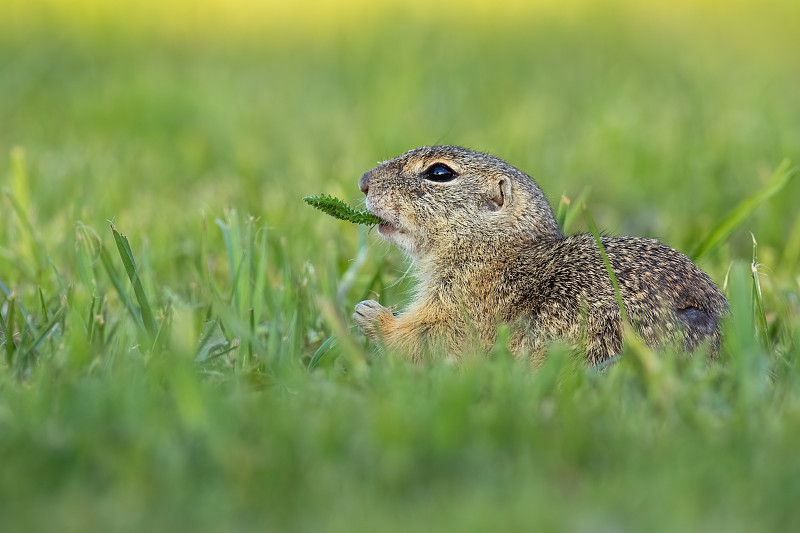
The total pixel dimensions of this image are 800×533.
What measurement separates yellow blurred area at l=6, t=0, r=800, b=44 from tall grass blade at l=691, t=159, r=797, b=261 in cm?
705

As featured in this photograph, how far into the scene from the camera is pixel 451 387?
266cm

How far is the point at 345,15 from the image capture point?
1234cm

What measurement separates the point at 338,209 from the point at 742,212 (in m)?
1.75

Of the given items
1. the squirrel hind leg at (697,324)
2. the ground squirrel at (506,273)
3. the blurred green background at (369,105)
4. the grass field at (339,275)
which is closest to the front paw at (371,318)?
the ground squirrel at (506,273)

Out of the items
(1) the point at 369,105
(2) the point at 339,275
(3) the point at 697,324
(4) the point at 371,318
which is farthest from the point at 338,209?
(1) the point at 369,105

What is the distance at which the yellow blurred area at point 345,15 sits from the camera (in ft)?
36.6

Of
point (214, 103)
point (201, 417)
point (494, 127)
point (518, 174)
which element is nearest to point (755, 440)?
point (201, 417)

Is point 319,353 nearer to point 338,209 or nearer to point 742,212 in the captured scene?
point 338,209

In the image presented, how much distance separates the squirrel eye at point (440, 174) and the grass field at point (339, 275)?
0.44m

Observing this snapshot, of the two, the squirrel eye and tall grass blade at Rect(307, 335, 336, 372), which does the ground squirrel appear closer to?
the squirrel eye

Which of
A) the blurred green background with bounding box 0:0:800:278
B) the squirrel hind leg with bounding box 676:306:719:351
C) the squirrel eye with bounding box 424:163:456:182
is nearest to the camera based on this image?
the squirrel hind leg with bounding box 676:306:719:351

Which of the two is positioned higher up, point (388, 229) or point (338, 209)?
point (338, 209)

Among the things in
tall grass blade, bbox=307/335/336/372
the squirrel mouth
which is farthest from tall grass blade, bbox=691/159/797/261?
→ tall grass blade, bbox=307/335/336/372

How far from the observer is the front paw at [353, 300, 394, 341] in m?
3.90
